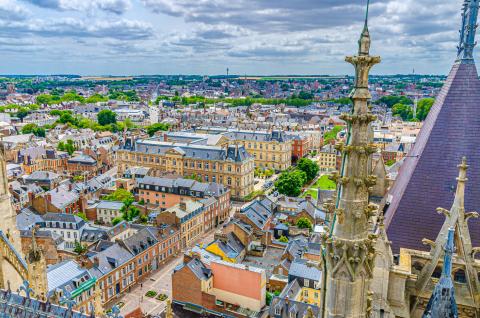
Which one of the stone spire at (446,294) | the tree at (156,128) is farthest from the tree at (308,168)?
the stone spire at (446,294)

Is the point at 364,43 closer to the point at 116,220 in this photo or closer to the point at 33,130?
the point at 116,220

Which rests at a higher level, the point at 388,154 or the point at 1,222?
the point at 1,222

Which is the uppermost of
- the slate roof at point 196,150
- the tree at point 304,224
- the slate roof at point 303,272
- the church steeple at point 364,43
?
the church steeple at point 364,43

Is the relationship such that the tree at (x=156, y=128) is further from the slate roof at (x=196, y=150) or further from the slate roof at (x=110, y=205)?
the slate roof at (x=110, y=205)

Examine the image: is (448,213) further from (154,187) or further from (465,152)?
(154,187)

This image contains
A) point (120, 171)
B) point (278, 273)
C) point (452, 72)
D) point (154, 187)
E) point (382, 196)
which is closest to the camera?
point (452, 72)

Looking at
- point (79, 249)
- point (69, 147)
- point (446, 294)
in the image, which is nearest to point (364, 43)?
point (446, 294)

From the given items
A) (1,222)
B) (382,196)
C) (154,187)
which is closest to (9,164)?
(154,187)
